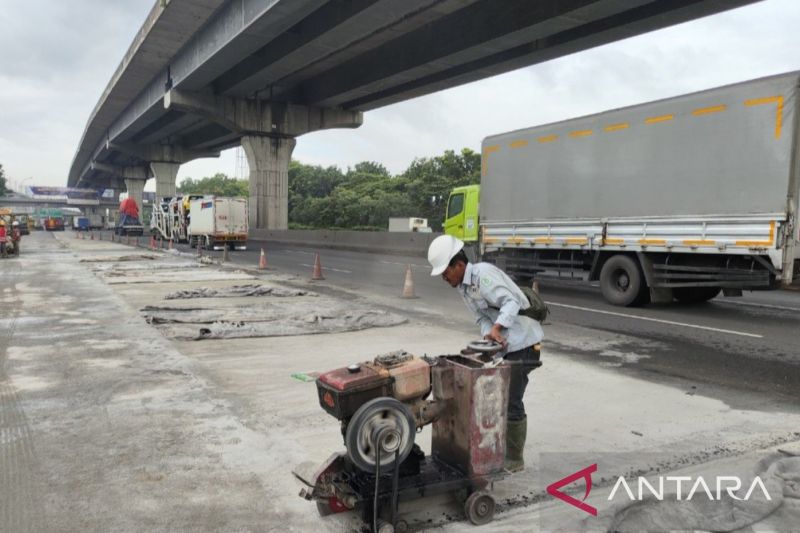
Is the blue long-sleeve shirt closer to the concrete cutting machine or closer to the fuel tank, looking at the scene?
the concrete cutting machine

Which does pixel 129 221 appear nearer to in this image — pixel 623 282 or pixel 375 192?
pixel 375 192

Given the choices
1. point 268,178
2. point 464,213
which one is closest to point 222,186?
point 268,178

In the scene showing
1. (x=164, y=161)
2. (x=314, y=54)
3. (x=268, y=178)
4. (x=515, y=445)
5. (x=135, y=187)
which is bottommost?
(x=515, y=445)

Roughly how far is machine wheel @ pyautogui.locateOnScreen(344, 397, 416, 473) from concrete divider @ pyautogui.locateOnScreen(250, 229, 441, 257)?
23.6 metres

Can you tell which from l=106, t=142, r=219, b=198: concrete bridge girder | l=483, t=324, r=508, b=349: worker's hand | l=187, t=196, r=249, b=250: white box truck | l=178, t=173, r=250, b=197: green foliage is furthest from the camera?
l=178, t=173, r=250, b=197: green foliage

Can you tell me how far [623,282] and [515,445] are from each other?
9515 millimetres

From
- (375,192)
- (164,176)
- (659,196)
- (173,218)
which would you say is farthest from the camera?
(375,192)

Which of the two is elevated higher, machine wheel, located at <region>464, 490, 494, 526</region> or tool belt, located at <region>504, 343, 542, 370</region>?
tool belt, located at <region>504, 343, 542, 370</region>

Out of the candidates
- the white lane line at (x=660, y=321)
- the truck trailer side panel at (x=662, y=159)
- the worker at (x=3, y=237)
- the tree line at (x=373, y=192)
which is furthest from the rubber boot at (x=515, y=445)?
the tree line at (x=373, y=192)

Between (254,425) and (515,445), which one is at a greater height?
(515,445)

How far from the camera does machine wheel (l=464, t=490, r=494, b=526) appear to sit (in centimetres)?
317

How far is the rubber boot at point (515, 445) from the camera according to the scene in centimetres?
371

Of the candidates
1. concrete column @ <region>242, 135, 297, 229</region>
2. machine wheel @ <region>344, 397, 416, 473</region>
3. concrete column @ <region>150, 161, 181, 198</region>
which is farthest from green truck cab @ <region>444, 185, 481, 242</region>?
concrete column @ <region>150, 161, 181, 198</region>

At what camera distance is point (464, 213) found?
55.4 feet
